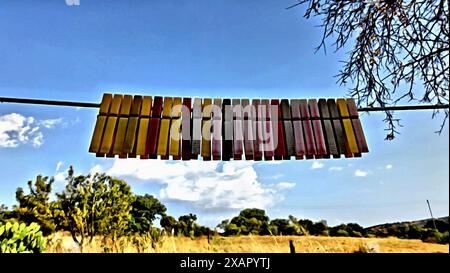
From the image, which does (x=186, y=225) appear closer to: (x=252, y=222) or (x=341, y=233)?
(x=252, y=222)

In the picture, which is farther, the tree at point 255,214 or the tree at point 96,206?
the tree at point 96,206

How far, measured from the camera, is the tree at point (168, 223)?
5.33 meters

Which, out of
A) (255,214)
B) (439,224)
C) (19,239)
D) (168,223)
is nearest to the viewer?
(19,239)

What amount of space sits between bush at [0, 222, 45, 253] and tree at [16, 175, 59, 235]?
4.41 meters

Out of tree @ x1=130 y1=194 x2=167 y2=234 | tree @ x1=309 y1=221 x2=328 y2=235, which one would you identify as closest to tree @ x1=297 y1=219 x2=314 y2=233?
tree @ x1=309 y1=221 x2=328 y2=235

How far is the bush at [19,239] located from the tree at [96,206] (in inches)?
158

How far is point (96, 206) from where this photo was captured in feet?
22.4

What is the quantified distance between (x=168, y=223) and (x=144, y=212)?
133cm

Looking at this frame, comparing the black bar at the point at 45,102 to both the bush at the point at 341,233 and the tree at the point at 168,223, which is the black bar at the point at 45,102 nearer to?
the tree at the point at 168,223

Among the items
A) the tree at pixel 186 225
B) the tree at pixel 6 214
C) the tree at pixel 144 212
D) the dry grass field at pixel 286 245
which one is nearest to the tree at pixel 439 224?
the dry grass field at pixel 286 245

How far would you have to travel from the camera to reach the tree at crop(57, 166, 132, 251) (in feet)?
21.7

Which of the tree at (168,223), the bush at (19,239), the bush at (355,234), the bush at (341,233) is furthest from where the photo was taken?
the tree at (168,223)

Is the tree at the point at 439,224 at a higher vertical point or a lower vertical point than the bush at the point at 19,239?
higher

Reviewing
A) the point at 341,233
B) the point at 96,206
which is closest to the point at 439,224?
the point at 341,233
